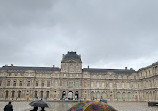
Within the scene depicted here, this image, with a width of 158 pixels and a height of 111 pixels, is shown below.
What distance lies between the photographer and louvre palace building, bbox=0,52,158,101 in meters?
53.9

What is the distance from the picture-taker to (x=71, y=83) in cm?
5516

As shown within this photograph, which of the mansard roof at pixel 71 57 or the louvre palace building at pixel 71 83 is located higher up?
the mansard roof at pixel 71 57

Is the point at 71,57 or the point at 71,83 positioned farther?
the point at 71,57

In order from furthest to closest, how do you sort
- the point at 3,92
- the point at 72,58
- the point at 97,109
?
1. the point at 72,58
2. the point at 3,92
3. the point at 97,109

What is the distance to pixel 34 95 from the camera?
178 ft

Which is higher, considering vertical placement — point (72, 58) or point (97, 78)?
point (72, 58)

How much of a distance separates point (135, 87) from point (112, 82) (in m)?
9.19

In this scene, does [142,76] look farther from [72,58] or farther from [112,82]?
[72,58]

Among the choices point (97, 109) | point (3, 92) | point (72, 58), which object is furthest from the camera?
point (72, 58)

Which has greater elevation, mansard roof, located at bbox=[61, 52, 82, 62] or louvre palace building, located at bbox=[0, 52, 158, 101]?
mansard roof, located at bbox=[61, 52, 82, 62]

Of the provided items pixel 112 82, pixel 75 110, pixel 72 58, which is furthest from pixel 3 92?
pixel 75 110

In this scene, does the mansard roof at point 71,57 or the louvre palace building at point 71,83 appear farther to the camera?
the mansard roof at point 71,57

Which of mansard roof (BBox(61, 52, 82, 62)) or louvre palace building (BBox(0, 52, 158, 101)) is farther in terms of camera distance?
mansard roof (BBox(61, 52, 82, 62))

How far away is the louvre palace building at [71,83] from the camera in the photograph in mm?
53906
